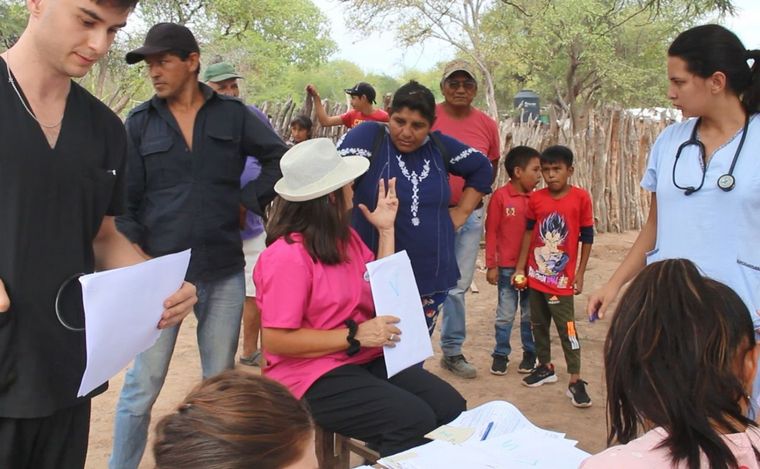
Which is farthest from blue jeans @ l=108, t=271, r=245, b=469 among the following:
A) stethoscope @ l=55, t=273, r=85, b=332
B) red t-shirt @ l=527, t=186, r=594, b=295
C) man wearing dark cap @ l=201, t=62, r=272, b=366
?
red t-shirt @ l=527, t=186, r=594, b=295

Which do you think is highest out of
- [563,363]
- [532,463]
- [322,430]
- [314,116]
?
[314,116]

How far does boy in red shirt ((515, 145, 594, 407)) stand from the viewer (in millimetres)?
4430

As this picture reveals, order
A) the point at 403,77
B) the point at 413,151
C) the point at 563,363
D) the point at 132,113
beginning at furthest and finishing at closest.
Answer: the point at 403,77
the point at 563,363
the point at 413,151
the point at 132,113

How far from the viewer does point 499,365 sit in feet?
16.5

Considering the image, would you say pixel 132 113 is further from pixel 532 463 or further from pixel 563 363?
pixel 563 363

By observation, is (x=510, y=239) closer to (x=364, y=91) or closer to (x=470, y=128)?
(x=470, y=128)

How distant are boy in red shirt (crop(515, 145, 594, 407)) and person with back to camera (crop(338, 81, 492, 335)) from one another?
962 millimetres

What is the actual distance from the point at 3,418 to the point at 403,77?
197 feet

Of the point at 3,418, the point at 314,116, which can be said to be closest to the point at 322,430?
the point at 3,418

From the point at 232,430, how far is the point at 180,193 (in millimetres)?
1885

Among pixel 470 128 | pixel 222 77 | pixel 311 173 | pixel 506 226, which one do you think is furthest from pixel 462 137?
pixel 311 173

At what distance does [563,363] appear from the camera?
5316 millimetres

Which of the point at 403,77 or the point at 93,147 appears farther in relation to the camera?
the point at 403,77

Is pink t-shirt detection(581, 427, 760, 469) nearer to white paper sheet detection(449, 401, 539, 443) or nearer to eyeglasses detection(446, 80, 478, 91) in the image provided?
white paper sheet detection(449, 401, 539, 443)
